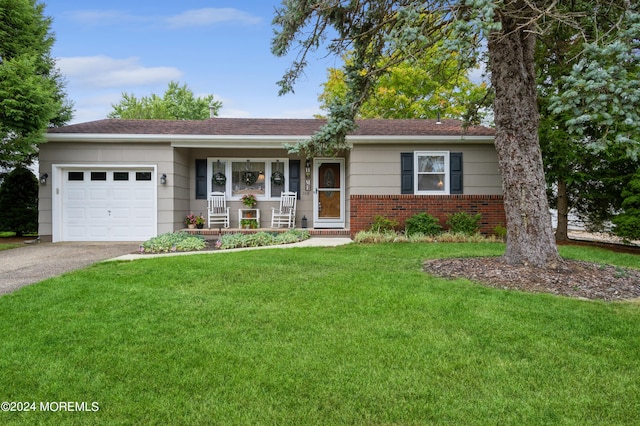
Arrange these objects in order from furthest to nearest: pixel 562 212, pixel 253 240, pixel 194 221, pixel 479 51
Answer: pixel 194 221 < pixel 562 212 < pixel 253 240 < pixel 479 51

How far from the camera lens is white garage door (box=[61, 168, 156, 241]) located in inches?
404

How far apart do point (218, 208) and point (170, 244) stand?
10.6 ft

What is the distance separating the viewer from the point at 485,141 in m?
10.3

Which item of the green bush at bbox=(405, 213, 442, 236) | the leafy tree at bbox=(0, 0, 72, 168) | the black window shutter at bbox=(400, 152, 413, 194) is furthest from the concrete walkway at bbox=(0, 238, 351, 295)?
the leafy tree at bbox=(0, 0, 72, 168)

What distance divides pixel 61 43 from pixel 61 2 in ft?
4.52

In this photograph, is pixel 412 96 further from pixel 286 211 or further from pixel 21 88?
pixel 21 88

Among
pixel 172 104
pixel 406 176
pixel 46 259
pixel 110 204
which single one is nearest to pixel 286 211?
pixel 406 176

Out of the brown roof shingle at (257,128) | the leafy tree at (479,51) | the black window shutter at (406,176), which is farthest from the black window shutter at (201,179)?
the black window shutter at (406,176)

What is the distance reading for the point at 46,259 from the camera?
281 inches

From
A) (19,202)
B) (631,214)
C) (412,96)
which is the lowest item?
(631,214)

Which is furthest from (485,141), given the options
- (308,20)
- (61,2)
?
(61,2)

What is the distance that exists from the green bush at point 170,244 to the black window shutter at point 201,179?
277 cm

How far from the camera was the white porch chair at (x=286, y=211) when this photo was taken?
36.9 ft

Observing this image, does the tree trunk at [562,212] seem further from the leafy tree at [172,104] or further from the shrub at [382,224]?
the leafy tree at [172,104]
